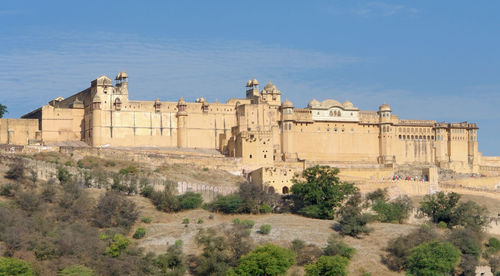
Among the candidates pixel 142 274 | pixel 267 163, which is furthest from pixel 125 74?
pixel 142 274

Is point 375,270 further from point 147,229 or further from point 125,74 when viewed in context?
point 125,74

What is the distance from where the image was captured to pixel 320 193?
6088 centimetres

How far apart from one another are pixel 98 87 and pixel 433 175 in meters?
25.9

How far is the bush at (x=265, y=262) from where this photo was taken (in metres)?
48.8

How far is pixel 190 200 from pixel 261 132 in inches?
552

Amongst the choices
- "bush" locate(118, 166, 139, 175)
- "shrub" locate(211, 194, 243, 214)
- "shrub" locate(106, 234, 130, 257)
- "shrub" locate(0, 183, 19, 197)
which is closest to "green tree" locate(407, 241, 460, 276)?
"shrub" locate(211, 194, 243, 214)

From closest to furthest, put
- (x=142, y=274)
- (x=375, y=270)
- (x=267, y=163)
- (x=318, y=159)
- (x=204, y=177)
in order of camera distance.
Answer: (x=142, y=274)
(x=375, y=270)
(x=204, y=177)
(x=267, y=163)
(x=318, y=159)

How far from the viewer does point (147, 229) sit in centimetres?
5503

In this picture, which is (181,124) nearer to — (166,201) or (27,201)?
(166,201)

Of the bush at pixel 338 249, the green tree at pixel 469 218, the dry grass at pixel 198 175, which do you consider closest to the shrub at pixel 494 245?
the green tree at pixel 469 218

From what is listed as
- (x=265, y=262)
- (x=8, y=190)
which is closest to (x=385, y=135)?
(x=265, y=262)

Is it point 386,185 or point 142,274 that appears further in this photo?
point 386,185

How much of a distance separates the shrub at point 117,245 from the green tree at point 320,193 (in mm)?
13567

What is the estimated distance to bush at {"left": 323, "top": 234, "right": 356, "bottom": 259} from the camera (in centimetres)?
5188
